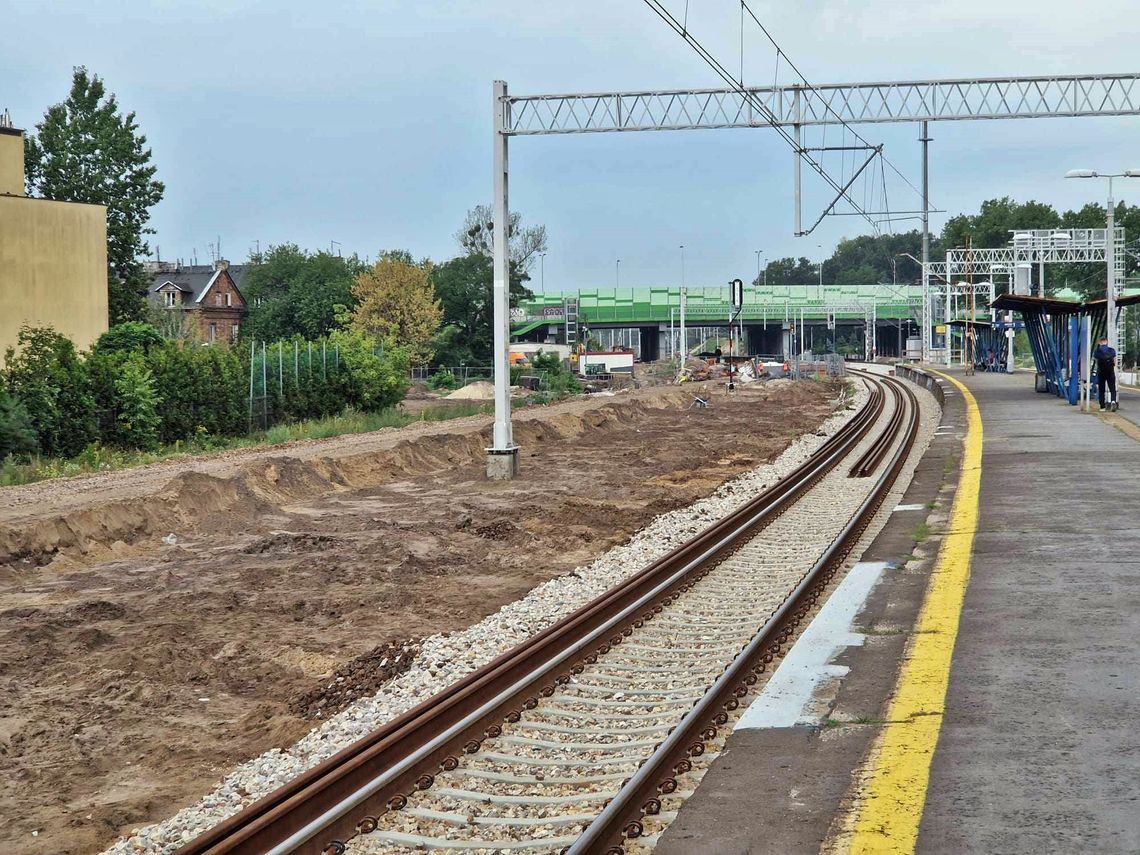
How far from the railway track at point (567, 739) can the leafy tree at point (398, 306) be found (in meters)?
69.0

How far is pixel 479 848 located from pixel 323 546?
1176 centimetres

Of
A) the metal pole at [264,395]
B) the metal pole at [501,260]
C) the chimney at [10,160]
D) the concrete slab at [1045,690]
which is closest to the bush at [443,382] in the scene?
the chimney at [10,160]

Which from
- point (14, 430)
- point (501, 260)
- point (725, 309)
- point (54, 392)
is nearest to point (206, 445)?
point (54, 392)

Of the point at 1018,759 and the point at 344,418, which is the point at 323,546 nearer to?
the point at 1018,759

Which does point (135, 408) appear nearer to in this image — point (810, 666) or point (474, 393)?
point (810, 666)

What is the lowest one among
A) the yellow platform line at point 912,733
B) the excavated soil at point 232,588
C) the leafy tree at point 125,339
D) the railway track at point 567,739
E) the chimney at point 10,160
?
the excavated soil at point 232,588

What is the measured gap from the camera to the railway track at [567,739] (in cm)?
641

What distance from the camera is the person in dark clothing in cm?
3281

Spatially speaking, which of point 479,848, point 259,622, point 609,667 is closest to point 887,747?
point 479,848

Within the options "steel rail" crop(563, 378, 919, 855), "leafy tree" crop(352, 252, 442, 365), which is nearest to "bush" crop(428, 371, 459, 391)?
"leafy tree" crop(352, 252, 442, 365)

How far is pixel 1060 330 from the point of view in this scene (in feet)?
137

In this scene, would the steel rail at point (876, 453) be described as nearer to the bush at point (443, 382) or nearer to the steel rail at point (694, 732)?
the steel rail at point (694, 732)

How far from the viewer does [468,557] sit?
1708 centimetres

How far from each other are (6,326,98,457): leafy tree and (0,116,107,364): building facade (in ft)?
33.6
